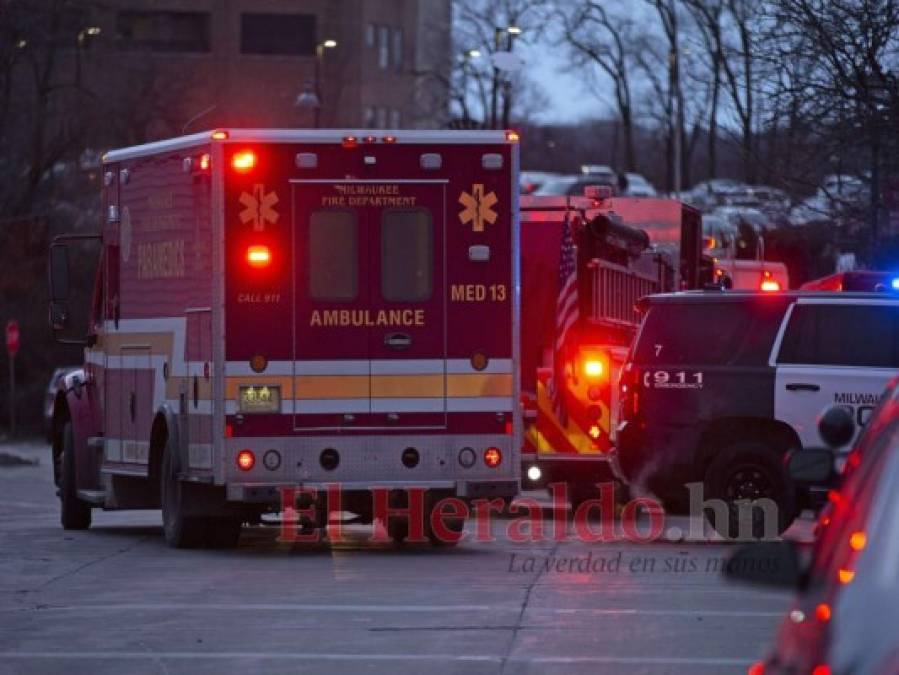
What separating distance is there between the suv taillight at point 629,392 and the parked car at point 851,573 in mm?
12110

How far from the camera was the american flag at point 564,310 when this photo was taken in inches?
811

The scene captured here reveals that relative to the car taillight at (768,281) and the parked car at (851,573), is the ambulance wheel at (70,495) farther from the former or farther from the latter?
the parked car at (851,573)

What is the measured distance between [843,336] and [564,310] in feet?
12.0

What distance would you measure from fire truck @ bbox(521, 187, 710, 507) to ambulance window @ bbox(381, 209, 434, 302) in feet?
11.7

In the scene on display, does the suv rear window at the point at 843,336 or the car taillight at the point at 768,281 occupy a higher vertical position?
the car taillight at the point at 768,281

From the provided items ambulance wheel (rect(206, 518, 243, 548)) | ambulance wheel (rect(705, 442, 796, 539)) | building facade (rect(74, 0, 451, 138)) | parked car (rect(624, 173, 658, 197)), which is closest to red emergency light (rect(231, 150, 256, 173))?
Answer: ambulance wheel (rect(206, 518, 243, 548))

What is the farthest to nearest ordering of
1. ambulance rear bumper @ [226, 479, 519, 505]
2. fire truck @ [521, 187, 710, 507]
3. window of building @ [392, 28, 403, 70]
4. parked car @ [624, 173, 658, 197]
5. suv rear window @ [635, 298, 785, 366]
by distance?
window of building @ [392, 28, 403, 70] < parked car @ [624, 173, 658, 197] < fire truck @ [521, 187, 710, 507] < suv rear window @ [635, 298, 785, 366] < ambulance rear bumper @ [226, 479, 519, 505]

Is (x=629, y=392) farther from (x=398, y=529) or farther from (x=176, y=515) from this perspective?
(x=176, y=515)

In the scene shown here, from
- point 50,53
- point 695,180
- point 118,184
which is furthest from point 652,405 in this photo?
point 695,180

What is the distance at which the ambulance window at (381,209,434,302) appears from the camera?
16.9 m

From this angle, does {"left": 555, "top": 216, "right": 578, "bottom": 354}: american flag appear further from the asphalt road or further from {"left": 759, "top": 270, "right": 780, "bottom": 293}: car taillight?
{"left": 759, "top": 270, "right": 780, "bottom": 293}: car taillight

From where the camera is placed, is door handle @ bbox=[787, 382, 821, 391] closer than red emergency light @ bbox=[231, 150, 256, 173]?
No

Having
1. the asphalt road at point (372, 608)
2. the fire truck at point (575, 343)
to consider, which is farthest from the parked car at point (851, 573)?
the fire truck at point (575, 343)

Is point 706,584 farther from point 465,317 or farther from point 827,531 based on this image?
point 827,531
